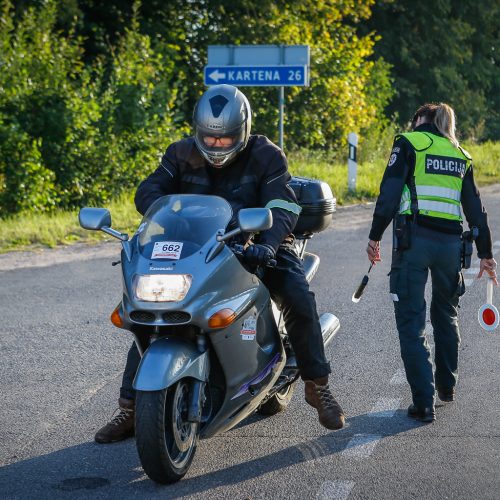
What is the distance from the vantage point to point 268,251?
205 inches

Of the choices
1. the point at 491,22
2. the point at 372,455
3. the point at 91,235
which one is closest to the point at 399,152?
the point at 372,455

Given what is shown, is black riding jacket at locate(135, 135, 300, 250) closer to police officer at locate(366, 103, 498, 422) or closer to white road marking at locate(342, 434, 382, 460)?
police officer at locate(366, 103, 498, 422)

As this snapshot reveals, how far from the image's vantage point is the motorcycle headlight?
16.0 feet

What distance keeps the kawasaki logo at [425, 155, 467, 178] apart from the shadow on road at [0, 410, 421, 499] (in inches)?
57.3

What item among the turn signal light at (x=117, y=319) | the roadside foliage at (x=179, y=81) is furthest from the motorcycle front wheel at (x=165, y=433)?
the roadside foliage at (x=179, y=81)

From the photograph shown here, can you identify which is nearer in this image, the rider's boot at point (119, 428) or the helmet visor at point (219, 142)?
the helmet visor at point (219, 142)

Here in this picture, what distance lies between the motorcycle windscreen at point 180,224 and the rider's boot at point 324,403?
114cm

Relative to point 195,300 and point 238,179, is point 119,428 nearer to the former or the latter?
point 195,300

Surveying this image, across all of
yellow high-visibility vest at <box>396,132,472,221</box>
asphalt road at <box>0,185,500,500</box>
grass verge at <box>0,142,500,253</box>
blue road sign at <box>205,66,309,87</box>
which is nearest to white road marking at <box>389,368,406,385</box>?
asphalt road at <box>0,185,500,500</box>

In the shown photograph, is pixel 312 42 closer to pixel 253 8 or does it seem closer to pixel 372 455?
pixel 253 8

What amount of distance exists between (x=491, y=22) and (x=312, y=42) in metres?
20.4

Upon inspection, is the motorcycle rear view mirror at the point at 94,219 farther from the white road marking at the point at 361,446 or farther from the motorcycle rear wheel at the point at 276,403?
the white road marking at the point at 361,446

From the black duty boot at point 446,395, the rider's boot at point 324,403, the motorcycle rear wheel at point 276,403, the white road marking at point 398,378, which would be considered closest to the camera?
the rider's boot at point 324,403

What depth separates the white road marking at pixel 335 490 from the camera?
15.9 ft
